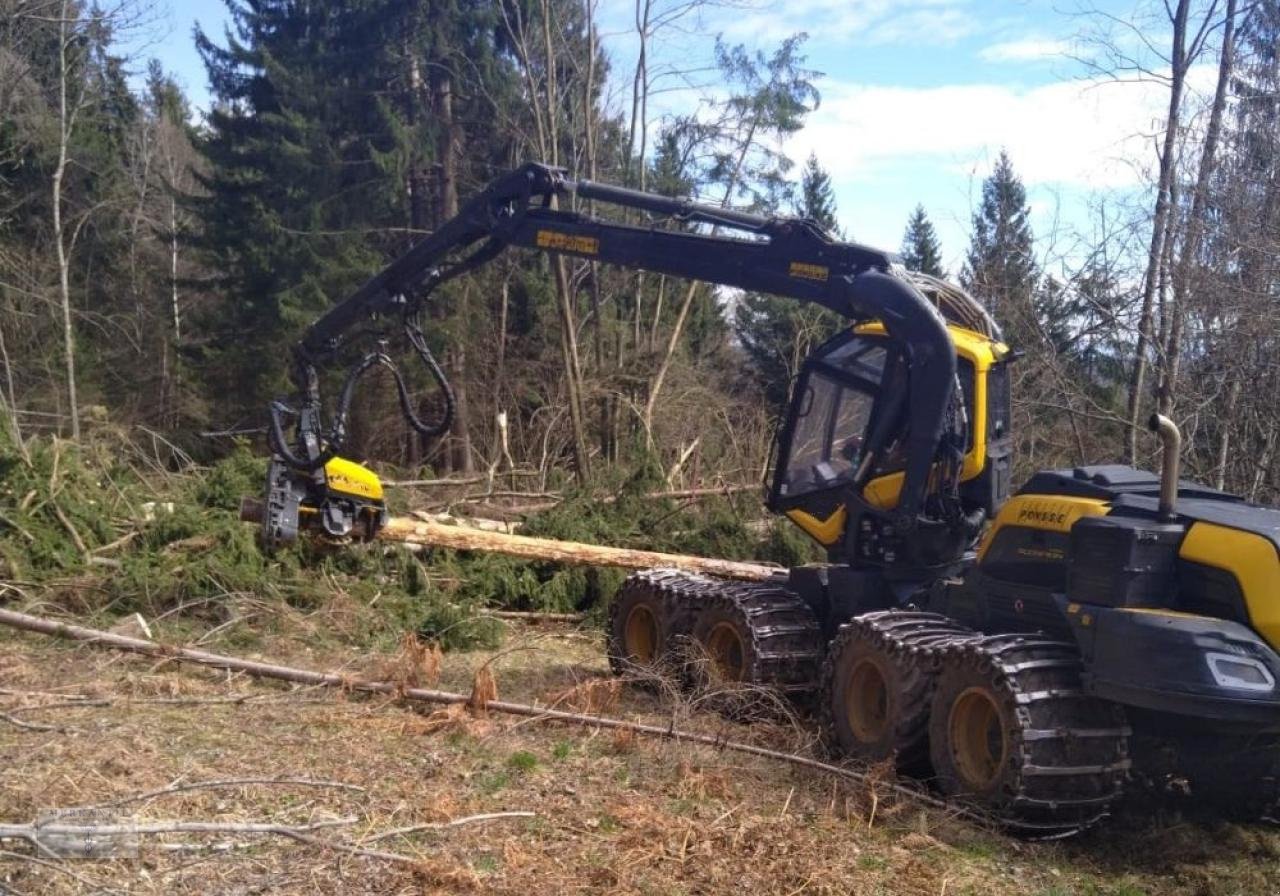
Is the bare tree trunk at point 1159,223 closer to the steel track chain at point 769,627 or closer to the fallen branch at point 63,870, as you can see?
the steel track chain at point 769,627

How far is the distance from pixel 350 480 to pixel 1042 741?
552cm

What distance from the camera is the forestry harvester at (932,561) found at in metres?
5.46

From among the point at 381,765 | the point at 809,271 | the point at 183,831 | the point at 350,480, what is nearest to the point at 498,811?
the point at 381,765

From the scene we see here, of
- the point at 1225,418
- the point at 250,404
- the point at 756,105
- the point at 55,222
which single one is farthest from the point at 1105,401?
the point at 55,222

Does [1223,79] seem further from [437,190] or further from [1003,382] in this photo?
[437,190]

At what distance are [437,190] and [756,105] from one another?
6.78 metres

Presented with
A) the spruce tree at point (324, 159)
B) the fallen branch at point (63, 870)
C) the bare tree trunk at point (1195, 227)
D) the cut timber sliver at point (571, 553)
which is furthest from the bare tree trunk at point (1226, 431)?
the spruce tree at point (324, 159)

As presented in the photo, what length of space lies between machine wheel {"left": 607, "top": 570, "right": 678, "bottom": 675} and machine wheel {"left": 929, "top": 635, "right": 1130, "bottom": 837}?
3.33 m

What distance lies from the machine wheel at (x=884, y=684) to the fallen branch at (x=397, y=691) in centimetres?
21

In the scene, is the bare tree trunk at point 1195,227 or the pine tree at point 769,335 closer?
the bare tree trunk at point 1195,227

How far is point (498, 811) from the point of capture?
5.50 meters

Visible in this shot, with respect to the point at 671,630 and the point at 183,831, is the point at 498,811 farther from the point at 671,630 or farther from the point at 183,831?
the point at 671,630

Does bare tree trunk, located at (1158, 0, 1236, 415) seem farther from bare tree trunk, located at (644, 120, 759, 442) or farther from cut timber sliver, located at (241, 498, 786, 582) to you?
bare tree trunk, located at (644, 120, 759, 442)

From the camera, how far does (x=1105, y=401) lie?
15984 mm
